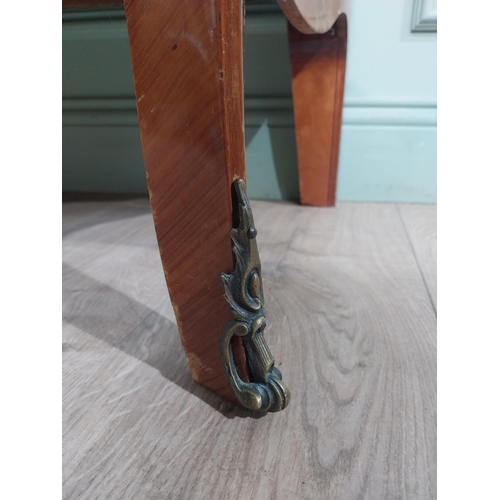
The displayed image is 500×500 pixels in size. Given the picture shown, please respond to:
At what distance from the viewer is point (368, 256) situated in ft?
1.65

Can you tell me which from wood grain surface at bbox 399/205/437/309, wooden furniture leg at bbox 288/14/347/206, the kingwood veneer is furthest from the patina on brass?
wooden furniture leg at bbox 288/14/347/206

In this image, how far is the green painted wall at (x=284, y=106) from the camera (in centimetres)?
66

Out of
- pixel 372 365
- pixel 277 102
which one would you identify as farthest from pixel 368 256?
pixel 277 102

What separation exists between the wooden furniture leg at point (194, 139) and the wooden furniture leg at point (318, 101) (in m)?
0.43

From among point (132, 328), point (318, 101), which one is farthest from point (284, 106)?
point (132, 328)

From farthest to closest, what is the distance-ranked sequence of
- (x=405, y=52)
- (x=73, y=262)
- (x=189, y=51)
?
(x=405, y=52) → (x=73, y=262) → (x=189, y=51)

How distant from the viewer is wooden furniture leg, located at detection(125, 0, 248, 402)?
0.20 metres

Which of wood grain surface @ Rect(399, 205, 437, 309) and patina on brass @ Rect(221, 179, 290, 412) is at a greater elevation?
patina on brass @ Rect(221, 179, 290, 412)

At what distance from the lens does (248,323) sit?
231 millimetres

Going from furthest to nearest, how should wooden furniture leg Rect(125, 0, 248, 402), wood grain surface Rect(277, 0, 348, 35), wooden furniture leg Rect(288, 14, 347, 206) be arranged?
wooden furniture leg Rect(288, 14, 347, 206) → wood grain surface Rect(277, 0, 348, 35) → wooden furniture leg Rect(125, 0, 248, 402)

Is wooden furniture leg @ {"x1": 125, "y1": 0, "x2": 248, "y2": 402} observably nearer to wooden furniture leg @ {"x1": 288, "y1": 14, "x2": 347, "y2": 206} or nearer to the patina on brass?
the patina on brass

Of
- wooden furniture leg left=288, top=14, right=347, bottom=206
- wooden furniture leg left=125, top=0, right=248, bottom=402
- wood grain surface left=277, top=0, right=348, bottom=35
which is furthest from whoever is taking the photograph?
wooden furniture leg left=288, top=14, right=347, bottom=206

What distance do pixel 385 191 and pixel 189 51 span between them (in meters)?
0.57
